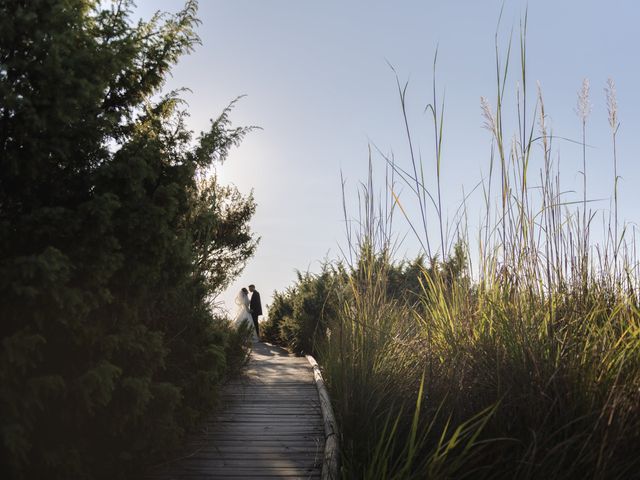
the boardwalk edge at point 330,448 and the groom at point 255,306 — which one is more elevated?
the groom at point 255,306

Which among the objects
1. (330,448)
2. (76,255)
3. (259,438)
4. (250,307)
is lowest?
(259,438)

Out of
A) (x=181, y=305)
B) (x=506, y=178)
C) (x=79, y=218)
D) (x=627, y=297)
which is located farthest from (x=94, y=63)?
(x=627, y=297)

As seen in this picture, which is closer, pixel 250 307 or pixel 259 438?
pixel 259 438

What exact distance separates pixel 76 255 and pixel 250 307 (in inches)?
543

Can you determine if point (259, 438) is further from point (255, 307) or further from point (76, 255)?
point (255, 307)

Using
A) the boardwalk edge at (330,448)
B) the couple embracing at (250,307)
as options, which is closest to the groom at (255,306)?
the couple embracing at (250,307)

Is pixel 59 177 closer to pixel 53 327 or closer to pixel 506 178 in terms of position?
pixel 53 327

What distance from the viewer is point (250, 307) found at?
1734cm

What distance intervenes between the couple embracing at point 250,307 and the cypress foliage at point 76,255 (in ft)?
35.9

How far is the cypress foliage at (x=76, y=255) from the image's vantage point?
3.44 m

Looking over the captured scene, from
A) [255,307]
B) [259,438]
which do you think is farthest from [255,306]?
[259,438]

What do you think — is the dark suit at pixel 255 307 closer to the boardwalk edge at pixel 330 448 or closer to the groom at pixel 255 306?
the groom at pixel 255 306

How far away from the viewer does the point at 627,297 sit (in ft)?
14.1

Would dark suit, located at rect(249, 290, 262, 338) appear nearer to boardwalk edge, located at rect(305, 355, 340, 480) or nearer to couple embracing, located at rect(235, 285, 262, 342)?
couple embracing, located at rect(235, 285, 262, 342)
